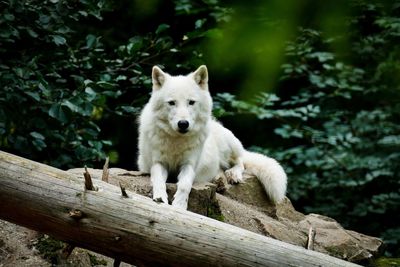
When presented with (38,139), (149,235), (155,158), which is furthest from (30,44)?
(149,235)

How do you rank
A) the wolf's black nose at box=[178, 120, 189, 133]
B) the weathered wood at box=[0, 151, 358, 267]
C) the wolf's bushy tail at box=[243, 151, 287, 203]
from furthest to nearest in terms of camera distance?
the wolf's bushy tail at box=[243, 151, 287, 203] < the wolf's black nose at box=[178, 120, 189, 133] < the weathered wood at box=[0, 151, 358, 267]

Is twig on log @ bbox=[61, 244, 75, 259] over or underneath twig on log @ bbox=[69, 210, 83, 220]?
underneath

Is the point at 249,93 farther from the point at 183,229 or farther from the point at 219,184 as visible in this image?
the point at 219,184

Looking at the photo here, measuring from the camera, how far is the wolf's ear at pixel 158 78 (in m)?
4.94

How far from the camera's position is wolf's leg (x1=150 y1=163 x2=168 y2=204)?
432 cm

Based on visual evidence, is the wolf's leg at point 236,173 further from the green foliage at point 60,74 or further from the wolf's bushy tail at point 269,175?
the green foliage at point 60,74

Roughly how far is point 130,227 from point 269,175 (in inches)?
110

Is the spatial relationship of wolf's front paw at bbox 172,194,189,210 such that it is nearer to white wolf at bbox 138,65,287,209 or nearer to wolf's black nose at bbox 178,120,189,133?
white wolf at bbox 138,65,287,209

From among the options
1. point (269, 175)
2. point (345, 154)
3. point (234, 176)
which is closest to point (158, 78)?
point (234, 176)

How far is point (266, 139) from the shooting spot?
8.35 metres

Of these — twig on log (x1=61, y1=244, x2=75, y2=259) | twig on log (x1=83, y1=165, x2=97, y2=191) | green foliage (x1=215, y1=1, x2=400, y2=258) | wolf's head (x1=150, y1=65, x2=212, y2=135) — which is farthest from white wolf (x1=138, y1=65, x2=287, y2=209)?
green foliage (x1=215, y1=1, x2=400, y2=258)

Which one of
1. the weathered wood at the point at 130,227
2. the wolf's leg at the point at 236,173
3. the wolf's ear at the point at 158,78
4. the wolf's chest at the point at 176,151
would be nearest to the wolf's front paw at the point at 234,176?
→ the wolf's leg at the point at 236,173

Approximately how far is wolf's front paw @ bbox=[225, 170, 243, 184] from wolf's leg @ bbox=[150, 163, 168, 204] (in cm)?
87

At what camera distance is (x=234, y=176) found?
5.59m
